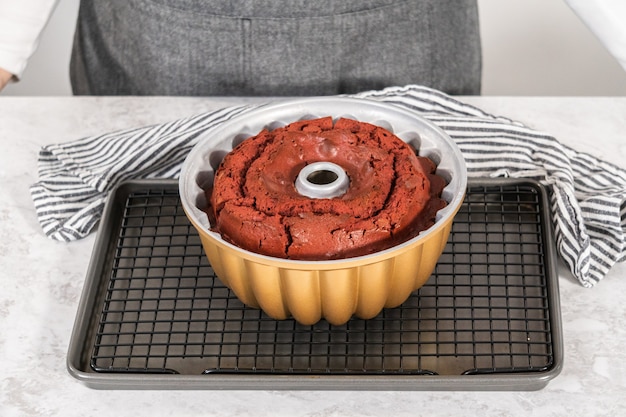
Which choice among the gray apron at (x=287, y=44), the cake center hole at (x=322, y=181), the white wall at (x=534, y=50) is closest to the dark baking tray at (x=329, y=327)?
the cake center hole at (x=322, y=181)

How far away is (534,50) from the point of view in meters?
2.12

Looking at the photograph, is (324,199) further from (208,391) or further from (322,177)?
(208,391)

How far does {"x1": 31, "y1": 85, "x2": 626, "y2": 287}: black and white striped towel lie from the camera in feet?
3.00

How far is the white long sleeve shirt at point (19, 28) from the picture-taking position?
3.70 feet

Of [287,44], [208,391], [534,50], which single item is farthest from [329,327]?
[534,50]

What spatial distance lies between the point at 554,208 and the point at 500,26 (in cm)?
129

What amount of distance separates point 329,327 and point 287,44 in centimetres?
48

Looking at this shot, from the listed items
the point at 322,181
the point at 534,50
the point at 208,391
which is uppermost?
the point at 322,181

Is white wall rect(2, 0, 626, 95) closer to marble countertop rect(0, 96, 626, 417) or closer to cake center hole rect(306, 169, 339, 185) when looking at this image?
marble countertop rect(0, 96, 626, 417)

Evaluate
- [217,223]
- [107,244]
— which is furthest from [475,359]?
[107,244]

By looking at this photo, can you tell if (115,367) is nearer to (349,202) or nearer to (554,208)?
(349,202)

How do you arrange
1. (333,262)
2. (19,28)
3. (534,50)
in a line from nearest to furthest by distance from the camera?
1. (333,262)
2. (19,28)
3. (534,50)

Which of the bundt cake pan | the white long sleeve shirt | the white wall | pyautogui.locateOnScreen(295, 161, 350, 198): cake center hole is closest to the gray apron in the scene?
the white long sleeve shirt

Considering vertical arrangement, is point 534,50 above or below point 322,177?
below
